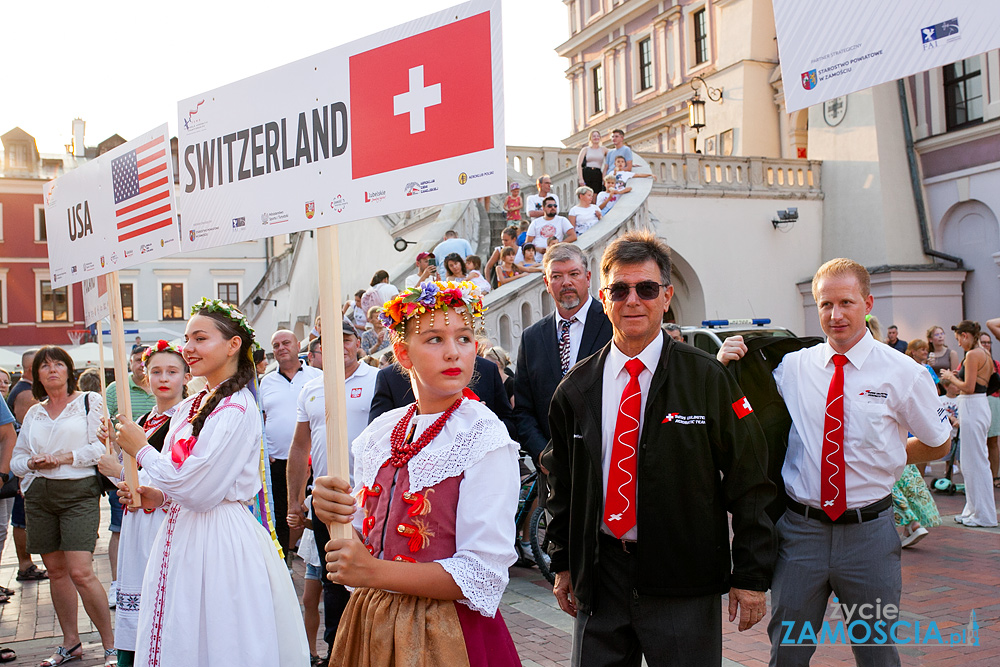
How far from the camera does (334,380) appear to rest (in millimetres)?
2570

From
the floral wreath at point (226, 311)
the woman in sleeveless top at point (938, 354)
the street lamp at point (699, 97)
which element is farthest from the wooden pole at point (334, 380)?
the street lamp at point (699, 97)

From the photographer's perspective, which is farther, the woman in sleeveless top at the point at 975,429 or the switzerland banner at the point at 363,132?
the woman in sleeveless top at the point at 975,429

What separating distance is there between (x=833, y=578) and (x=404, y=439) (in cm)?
200

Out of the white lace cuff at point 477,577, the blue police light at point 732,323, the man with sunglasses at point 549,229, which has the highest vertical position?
the man with sunglasses at point 549,229

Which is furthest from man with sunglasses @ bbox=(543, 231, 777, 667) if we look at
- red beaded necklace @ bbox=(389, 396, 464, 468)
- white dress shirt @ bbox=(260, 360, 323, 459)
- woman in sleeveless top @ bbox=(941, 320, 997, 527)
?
woman in sleeveless top @ bbox=(941, 320, 997, 527)

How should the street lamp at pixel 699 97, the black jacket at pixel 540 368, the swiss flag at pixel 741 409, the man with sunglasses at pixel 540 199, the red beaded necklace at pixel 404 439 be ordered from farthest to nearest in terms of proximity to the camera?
the street lamp at pixel 699 97 < the man with sunglasses at pixel 540 199 < the black jacket at pixel 540 368 < the swiss flag at pixel 741 409 < the red beaded necklace at pixel 404 439

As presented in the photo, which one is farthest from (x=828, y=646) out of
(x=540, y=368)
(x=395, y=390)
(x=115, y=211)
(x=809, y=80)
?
(x=115, y=211)

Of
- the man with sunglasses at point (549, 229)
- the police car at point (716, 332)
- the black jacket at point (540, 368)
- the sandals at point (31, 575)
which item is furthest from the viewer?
the man with sunglasses at point (549, 229)

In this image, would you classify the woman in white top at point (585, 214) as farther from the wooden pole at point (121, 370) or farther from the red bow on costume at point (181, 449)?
the red bow on costume at point (181, 449)

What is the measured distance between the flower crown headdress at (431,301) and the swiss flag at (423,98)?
408 mm

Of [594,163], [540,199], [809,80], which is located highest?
[594,163]

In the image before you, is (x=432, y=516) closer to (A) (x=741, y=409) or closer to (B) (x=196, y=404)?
(A) (x=741, y=409)

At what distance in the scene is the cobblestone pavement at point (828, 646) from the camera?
205 inches

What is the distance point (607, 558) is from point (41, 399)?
541cm
